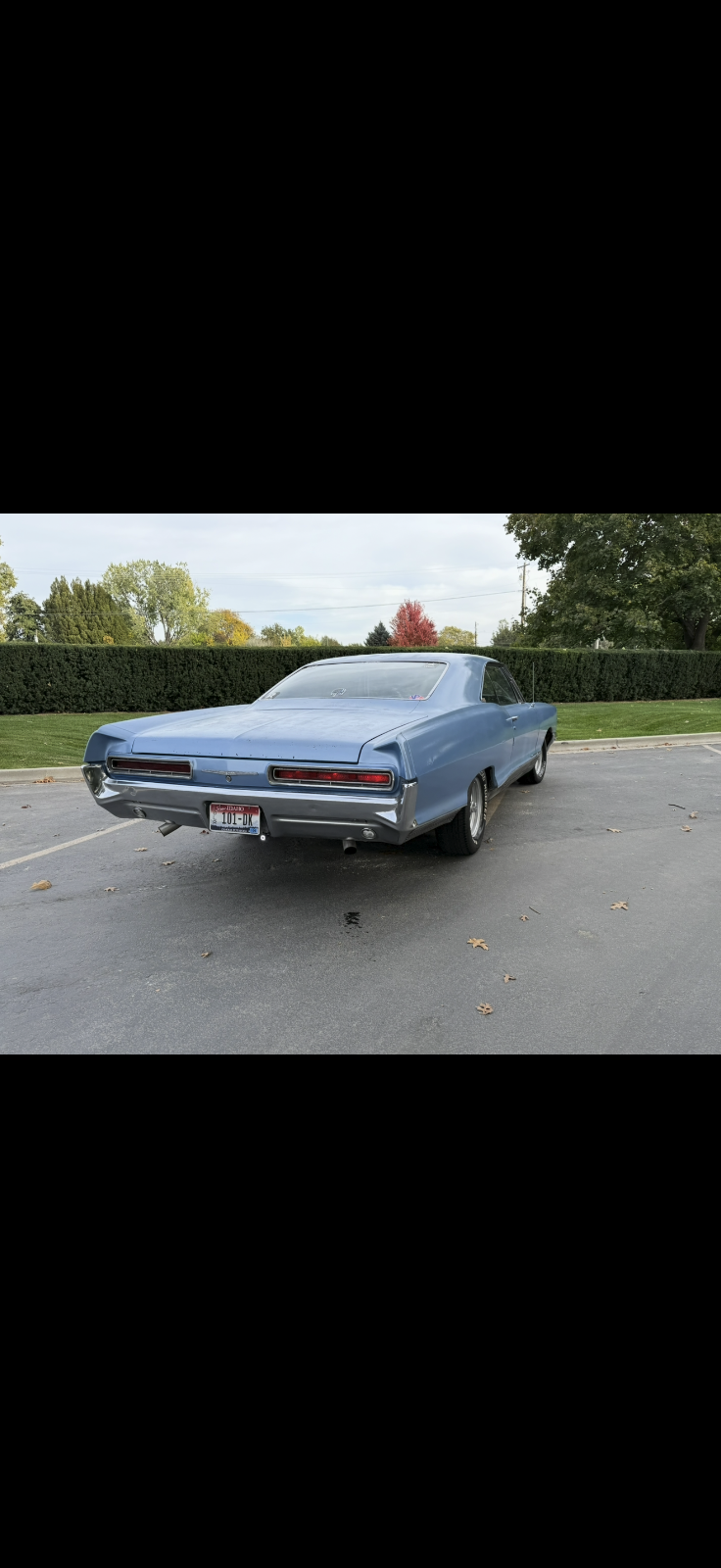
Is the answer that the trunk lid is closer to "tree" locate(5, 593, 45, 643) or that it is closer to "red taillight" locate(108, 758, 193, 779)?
"red taillight" locate(108, 758, 193, 779)

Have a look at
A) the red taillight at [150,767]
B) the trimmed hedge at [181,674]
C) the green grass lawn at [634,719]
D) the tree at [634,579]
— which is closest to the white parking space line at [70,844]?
the red taillight at [150,767]

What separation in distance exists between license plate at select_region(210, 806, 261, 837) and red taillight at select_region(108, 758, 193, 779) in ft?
0.87

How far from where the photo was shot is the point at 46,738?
36.5ft

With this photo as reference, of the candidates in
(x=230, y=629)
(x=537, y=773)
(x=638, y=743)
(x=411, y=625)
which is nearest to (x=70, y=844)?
(x=537, y=773)

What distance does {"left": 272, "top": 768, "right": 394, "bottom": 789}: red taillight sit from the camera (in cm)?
341

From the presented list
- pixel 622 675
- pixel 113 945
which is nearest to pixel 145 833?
pixel 113 945

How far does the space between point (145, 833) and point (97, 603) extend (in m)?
73.8

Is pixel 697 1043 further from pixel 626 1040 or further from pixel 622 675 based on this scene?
pixel 622 675

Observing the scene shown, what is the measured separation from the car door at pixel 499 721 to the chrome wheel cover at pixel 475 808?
18 centimetres

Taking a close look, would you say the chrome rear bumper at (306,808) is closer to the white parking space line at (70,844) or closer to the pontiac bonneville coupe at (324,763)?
the pontiac bonneville coupe at (324,763)

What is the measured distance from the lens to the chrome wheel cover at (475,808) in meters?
4.81

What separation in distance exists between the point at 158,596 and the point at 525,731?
243ft

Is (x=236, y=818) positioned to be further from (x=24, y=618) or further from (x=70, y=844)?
(x=24, y=618)
